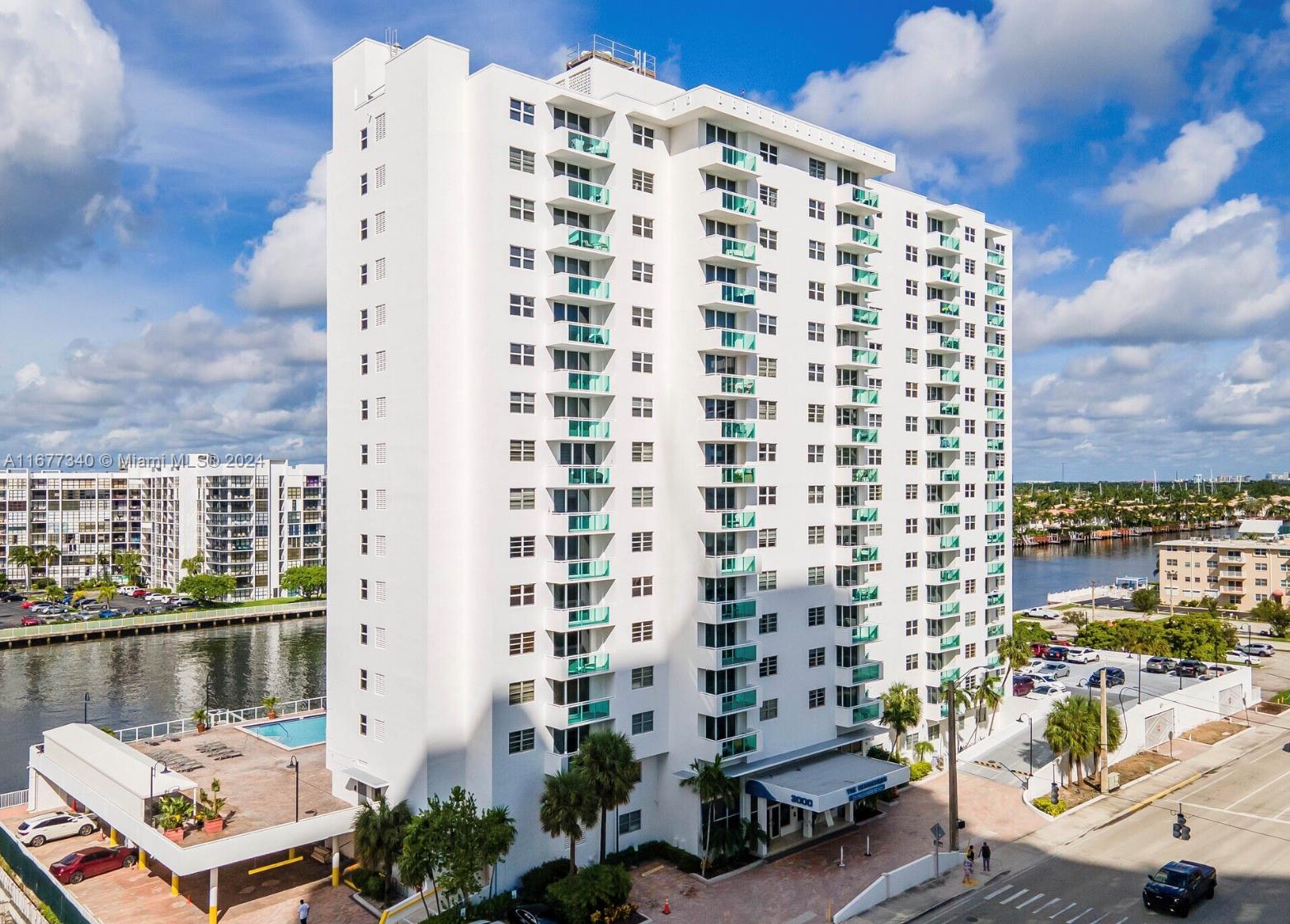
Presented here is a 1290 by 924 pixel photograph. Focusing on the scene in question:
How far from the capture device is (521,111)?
48.8m

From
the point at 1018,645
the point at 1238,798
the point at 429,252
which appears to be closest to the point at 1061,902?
the point at 1238,798

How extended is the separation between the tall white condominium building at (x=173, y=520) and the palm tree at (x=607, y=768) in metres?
115

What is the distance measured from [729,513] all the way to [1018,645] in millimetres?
36186

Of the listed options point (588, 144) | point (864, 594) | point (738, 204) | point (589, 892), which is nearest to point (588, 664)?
point (589, 892)

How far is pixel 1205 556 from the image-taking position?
153375 millimetres

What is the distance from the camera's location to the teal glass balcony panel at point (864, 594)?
6206 centimetres

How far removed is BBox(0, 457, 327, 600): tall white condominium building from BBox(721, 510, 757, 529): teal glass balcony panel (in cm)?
11379

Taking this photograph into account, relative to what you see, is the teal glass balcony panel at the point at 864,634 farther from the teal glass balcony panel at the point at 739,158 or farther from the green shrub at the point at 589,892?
the teal glass balcony panel at the point at 739,158

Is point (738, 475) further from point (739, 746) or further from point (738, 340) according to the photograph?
point (739, 746)

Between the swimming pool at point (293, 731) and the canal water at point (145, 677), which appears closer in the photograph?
the swimming pool at point (293, 731)

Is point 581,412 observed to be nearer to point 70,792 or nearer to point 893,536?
point 893,536

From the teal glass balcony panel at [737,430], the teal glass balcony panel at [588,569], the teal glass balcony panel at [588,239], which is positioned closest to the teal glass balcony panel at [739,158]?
the teal glass balcony panel at [588,239]

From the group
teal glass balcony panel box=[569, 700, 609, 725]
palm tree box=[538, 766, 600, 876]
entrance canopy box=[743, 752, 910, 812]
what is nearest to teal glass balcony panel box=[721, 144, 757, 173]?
teal glass balcony panel box=[569, 700, 609, 725]

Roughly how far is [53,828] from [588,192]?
153 feet
